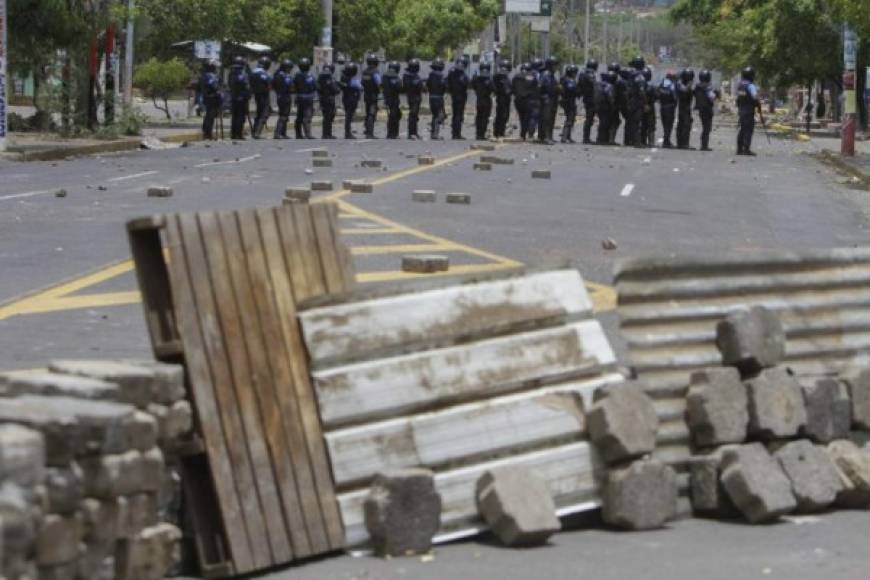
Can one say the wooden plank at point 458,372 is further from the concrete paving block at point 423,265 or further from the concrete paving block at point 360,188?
the concrete paving block at point 360,188

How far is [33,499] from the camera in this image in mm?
5480

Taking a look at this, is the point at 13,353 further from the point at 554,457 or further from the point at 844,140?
the point at 844,140

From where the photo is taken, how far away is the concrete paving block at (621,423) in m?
7.71

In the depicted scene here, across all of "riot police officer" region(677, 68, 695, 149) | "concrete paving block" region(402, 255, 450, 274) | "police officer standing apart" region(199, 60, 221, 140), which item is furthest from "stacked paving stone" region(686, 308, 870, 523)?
"riot police officer" region(677, 68, 695, 149)

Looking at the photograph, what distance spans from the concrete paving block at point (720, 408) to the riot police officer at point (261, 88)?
38.3 m

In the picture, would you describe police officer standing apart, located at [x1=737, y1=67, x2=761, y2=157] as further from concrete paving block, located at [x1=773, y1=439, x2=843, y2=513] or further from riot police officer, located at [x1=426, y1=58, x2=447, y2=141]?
concrete paving block, located at [x1=773, y1=439, x2=843, y2=513]

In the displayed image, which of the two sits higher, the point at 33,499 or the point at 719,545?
the point at 33,499

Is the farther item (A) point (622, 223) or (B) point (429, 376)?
(A) point (622, 223)

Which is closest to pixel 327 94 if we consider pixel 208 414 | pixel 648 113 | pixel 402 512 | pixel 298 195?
pixel 648 113

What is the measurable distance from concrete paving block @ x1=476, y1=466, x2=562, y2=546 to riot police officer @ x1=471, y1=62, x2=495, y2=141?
4021cm

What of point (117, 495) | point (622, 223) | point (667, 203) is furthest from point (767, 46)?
point (117, 495)

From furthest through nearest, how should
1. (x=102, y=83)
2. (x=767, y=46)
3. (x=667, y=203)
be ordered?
(x=767, y=46), (x=102, y=83), (x=667, y=203)

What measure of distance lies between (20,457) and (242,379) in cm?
207

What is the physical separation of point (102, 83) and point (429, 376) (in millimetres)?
42635
